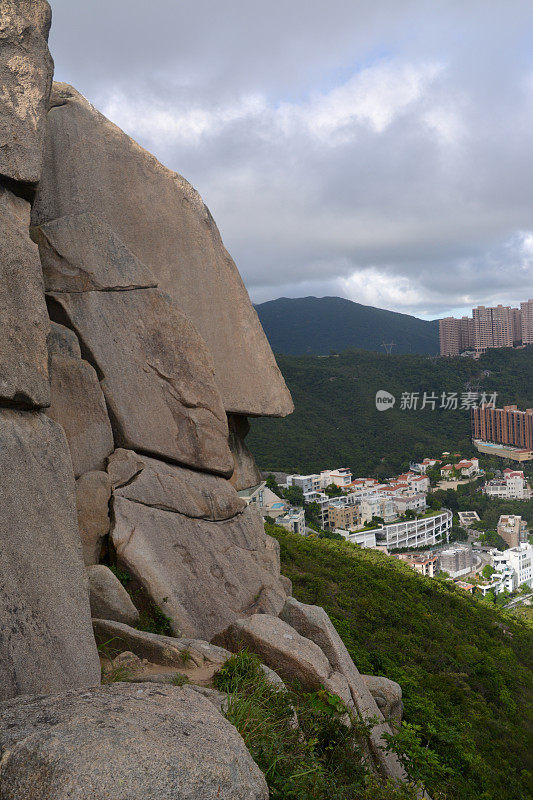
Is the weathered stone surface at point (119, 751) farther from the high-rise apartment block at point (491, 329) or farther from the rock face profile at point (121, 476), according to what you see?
the high-rise apartment block at point (491, 329)

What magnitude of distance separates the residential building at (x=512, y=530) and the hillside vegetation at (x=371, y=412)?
9546 millimetres

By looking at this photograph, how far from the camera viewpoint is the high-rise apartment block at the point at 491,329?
2438 inches

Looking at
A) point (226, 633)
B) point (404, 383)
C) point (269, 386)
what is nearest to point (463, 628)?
point (269, 386)

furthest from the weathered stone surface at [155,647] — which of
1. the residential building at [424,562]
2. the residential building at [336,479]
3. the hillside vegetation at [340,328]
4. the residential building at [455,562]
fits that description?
the hillside vegetation at [340,328]

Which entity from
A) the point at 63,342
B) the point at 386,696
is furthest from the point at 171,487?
the point at 386,696

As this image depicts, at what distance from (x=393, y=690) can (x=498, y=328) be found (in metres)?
62.4

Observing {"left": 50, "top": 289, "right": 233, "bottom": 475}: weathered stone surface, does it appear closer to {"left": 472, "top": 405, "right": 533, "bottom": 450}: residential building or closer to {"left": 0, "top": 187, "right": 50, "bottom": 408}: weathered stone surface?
{"left": 0, "top": 187, "right": 50, "bottom": 408}: weathered stone surface

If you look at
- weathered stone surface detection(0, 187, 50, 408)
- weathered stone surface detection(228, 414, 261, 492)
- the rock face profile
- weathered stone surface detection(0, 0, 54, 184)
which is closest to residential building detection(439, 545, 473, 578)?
weathered stone surface detection(228, 414, 261, 492)

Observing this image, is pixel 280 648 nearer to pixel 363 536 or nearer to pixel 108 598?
pixel 108 598

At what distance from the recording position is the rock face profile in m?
2.11

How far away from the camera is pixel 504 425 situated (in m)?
47.7

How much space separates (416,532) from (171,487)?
30970 millimetres

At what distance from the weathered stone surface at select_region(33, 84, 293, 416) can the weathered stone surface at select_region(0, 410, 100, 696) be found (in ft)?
8.94

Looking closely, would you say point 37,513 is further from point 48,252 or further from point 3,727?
point 48,252
